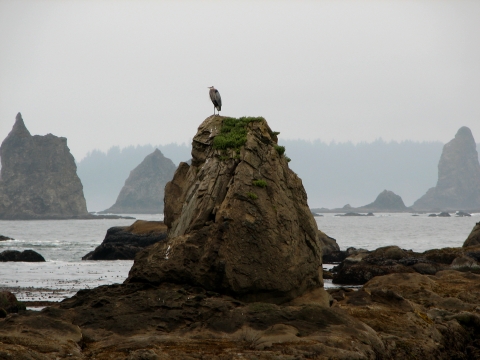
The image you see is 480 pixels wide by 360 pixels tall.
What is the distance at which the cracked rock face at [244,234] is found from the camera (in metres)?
16.9

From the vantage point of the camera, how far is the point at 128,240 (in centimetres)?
5800

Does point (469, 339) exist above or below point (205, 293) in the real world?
below

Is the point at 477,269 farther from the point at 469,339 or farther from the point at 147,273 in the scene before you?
the point at 147,273

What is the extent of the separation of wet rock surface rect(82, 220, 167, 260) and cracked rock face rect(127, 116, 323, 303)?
31690mm

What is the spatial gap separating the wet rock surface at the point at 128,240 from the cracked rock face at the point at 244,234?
1248 inches

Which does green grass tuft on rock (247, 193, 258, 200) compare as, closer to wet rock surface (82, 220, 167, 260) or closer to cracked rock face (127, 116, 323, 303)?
cracked rock face (127, 116, 323, 303)

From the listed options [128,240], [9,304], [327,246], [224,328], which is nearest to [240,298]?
[224,328]

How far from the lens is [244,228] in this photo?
56.7 ft

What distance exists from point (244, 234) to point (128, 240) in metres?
42.2

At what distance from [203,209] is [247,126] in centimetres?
319

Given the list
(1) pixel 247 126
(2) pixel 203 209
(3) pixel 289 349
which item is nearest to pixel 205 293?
(2) pixel 203 209

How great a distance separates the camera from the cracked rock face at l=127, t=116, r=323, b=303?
665 inches

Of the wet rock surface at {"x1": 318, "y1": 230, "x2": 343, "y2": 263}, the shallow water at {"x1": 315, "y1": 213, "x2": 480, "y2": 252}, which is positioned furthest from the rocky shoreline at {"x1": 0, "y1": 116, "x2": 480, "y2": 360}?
the shallow water at {"x1": 315, "y1": 213, "x2": 480, "y2": 252}

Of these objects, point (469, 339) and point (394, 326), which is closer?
point (394, 326)
